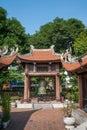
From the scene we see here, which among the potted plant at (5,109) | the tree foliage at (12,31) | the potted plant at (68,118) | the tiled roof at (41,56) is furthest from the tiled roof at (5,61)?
the tree foliage at (12,31)

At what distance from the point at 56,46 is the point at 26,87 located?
2836 cm

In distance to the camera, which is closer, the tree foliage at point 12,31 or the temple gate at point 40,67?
the temple gate at point 40,67

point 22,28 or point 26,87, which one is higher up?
point 22,28

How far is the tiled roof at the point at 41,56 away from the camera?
96.6 ft

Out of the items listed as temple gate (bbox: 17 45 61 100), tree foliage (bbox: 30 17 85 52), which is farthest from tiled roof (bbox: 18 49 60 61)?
tree foliage (bbox: 30 17 85 52)

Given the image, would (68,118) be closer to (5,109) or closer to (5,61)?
(5,109)

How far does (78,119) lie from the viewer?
599 inches

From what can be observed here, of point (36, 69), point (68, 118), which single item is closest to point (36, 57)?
point (36, 69)

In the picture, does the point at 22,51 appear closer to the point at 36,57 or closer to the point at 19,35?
the point at 19,35

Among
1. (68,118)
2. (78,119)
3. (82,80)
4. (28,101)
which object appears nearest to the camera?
(68,118)

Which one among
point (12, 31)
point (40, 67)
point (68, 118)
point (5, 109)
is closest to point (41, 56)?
point (40, 67)

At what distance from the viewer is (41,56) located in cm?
3056

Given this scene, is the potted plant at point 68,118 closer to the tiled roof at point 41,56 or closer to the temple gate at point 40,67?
the temple gate at point 40,67

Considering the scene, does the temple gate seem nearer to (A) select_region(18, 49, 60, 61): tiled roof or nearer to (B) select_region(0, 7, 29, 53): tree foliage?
(A) select_region(18, 49, 60, 61): tiled roof
